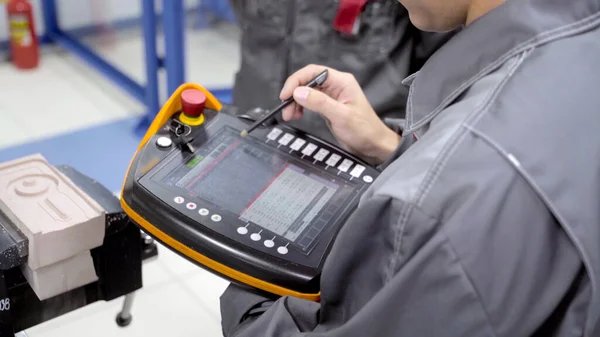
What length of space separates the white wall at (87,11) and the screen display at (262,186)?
2.26 m

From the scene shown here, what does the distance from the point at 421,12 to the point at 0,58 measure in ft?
8.57

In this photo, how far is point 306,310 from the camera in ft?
2.31

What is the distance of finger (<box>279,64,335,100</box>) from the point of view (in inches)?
40.6

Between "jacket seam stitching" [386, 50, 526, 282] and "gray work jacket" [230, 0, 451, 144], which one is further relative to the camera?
"gray work jacket" [230, 0, 451, 144]

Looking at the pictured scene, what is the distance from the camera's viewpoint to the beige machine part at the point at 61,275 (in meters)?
0.83

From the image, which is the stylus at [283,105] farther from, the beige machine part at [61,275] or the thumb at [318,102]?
the beige machine part at [61,275]

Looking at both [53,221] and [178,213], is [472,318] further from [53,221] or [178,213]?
[53,221]

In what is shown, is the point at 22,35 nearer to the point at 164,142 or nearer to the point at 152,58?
the point at 152,58

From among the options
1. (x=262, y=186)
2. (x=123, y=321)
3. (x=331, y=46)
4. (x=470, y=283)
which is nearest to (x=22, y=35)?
(x=331, y=46)

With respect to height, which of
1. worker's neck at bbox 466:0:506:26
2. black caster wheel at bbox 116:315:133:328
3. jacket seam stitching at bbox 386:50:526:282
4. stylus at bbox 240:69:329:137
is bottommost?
black caster wheel at bbox 116:315:133:328

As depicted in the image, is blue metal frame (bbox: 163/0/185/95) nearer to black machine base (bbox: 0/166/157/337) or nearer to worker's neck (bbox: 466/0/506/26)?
black machine base (bbox: 0/166/157/337)

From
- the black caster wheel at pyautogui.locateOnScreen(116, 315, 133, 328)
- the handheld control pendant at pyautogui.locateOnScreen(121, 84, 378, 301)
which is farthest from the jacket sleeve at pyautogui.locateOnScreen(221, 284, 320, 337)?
the black caster wheel at pyautogui.locateOnScreen(116, 315, 133, 328)

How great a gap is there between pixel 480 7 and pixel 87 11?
2815mm

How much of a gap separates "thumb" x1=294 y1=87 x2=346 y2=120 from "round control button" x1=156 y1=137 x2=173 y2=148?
0.73 feet
